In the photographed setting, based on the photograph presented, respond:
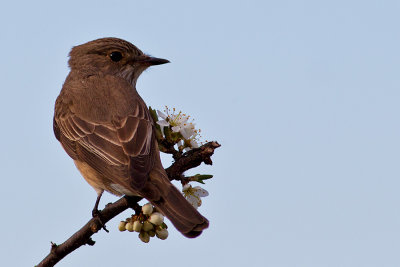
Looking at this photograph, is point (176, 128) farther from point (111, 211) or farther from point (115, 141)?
point (111, 211)

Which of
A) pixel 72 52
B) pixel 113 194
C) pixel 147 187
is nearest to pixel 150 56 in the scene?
pixel 72 52

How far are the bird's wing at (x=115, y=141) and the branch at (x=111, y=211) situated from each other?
0.27 metres

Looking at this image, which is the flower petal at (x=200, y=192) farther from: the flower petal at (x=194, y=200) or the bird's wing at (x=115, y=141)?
the bird's wing at (x=115, y=141)

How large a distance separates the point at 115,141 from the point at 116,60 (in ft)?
8.39

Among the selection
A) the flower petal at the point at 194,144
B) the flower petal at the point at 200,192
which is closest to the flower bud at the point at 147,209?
the flower petal at the point at 200,192

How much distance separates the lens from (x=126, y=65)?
800cm

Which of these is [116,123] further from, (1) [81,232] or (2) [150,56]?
(2) [150,56]

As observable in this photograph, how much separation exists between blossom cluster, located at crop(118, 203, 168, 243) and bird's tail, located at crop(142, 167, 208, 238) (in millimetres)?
120

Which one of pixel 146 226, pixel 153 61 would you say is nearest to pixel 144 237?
pixel 146 226

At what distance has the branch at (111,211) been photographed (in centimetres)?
461

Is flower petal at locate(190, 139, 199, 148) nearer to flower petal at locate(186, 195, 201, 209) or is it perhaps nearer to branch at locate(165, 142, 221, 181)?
branch at locate(165, 142, 221, 181)

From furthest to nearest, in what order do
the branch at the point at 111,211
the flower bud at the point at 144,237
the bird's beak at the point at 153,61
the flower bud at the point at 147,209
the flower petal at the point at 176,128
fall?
the bird's beak at the point at 153,61 < the flower petal at the point at 176,128 < the flower bud at the point at 147,209 < the flower bud at the point at 144,237 < the branch at the point at 111,211

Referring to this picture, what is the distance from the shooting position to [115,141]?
18.8 feet

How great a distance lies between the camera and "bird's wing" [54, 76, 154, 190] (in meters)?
5.41
